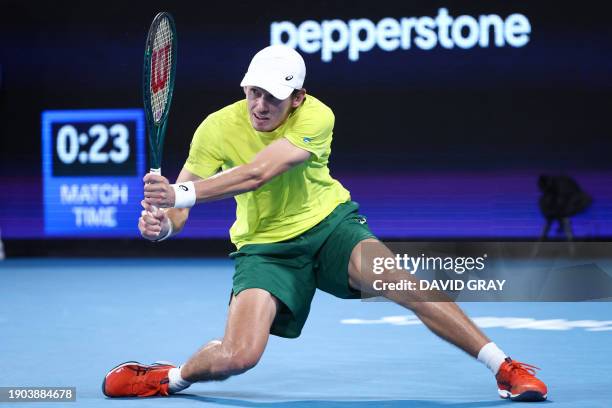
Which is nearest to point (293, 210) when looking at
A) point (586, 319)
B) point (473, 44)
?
point (586, 319)

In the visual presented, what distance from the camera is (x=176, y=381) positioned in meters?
4.71

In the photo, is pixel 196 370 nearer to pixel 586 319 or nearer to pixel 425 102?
pixel 586 319

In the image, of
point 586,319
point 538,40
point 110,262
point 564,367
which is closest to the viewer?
point 564,367

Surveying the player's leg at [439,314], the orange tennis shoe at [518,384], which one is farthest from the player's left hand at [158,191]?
the orange tennis shoe at [518,384]

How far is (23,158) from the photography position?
13141 mm

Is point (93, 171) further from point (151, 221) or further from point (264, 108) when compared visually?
point (151, 221)

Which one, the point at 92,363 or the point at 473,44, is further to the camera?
the point at 473,44

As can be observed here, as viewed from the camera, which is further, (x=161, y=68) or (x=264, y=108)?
(x=161, y=68)

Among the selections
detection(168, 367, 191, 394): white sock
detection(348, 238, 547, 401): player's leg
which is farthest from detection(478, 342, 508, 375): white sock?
detection(168, 367, 191, 394): white sock

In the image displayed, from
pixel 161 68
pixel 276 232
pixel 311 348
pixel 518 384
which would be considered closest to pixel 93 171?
pixel 311 348

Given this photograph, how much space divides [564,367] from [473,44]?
22.4ft

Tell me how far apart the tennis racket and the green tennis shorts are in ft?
2.07

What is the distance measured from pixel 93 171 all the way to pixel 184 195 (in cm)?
876

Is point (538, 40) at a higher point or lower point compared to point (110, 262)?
higher
